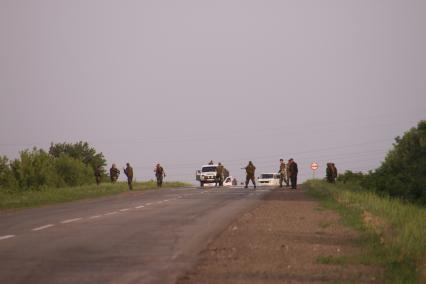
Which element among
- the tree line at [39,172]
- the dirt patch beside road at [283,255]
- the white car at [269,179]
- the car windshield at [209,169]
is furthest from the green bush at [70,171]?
the dirt patch beside road at [283,255]

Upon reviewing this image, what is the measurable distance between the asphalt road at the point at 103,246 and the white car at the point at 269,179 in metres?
56.5

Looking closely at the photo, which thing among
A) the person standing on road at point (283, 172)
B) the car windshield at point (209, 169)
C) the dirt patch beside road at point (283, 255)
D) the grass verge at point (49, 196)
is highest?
the car windshield at point (209, 169)

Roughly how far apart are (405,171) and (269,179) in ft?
127

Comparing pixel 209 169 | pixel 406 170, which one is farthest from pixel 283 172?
pixel 209 169

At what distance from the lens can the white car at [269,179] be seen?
8157cm

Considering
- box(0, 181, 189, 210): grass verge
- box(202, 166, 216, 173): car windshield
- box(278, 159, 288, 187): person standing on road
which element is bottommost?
box(0, 181, 189, 210): grass verge

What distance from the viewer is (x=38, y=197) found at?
129 feet

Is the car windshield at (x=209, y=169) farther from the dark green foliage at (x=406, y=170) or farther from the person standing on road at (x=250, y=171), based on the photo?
the dark green foliage at (x=406, y=170)

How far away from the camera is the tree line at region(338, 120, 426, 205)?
39500mm

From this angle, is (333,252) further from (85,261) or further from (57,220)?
(57,220)

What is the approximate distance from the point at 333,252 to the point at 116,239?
446 cm

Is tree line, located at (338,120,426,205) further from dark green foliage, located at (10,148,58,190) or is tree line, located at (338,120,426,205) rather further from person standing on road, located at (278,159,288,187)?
dark green foliage, located at (10,148,58,190)

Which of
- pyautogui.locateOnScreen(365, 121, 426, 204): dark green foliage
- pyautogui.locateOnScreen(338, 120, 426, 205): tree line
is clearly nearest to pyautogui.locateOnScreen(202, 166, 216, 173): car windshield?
pyautogui.locateOnScreen(338, 120, 426, 205): tree line

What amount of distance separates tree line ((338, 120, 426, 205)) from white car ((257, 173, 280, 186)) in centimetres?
2809
